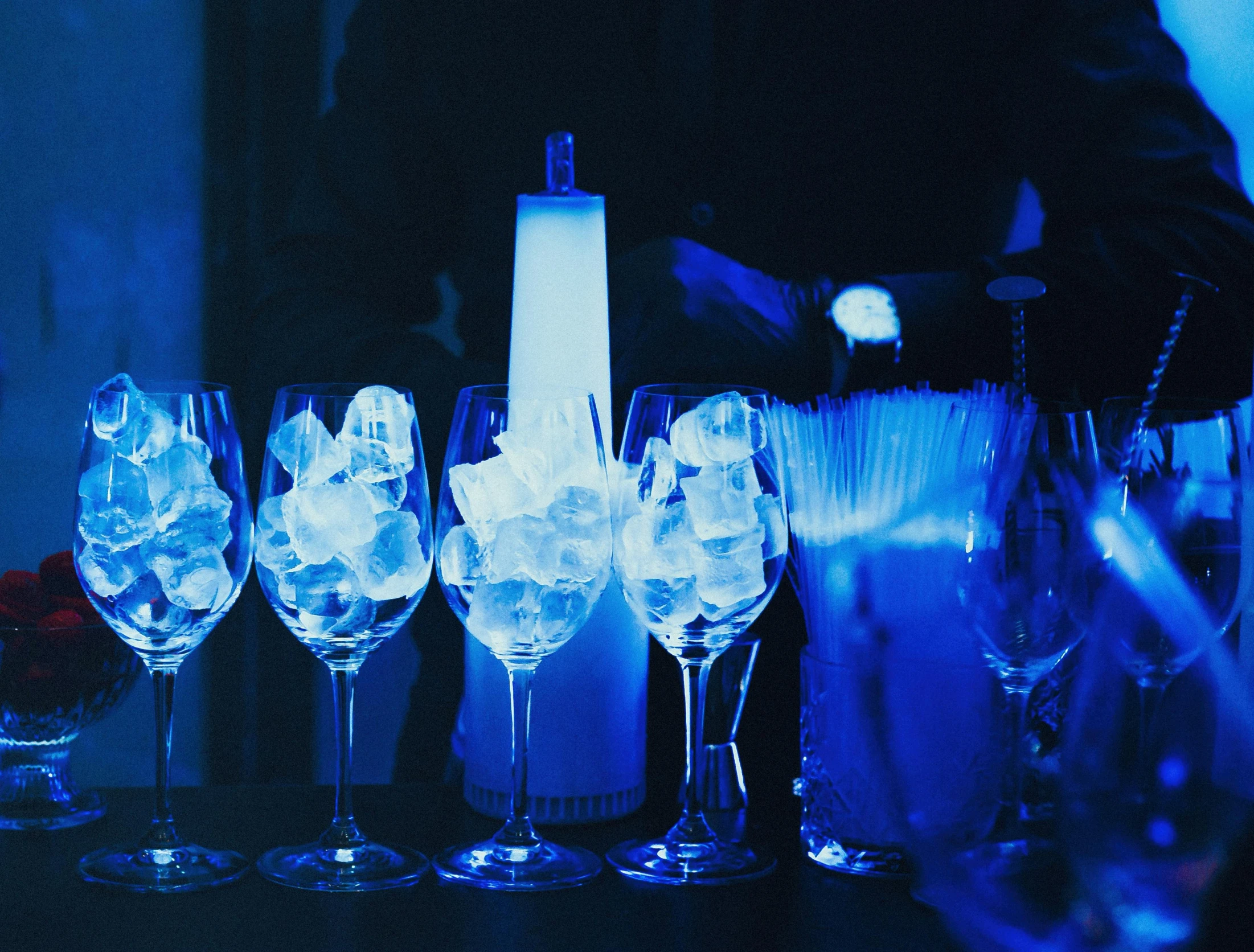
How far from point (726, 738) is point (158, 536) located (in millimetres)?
396

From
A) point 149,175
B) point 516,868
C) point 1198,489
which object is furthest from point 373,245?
point 1198,489

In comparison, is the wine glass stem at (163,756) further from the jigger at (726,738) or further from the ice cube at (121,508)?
the jigger at (726,738)

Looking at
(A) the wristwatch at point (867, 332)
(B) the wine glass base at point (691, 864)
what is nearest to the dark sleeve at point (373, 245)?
(A) the wristwatch at point (867, 332)

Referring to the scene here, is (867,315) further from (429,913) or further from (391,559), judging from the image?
(429,913)

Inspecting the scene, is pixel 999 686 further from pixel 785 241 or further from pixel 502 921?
pixel 785 241

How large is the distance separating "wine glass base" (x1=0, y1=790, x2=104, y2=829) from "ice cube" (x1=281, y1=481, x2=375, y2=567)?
0.92ft

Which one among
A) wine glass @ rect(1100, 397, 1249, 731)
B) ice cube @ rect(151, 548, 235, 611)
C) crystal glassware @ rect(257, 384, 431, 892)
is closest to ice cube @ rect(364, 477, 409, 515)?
crystal glassware @ rect(257, 384, 431, 892)

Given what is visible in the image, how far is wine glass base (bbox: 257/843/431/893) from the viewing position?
765 mm

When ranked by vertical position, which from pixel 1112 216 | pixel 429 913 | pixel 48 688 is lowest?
pixel 429 913

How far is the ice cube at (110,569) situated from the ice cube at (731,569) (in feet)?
1.08

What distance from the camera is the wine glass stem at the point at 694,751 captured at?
840 millimetres

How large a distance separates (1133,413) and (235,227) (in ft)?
2.76

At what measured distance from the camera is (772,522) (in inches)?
31.6

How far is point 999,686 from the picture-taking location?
0.80 m
